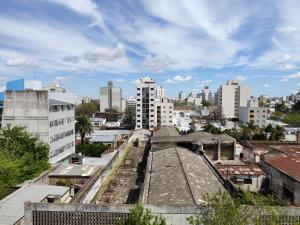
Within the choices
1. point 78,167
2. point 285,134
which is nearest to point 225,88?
point 285,134

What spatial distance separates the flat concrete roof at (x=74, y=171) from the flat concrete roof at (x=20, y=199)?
4754 millimetres

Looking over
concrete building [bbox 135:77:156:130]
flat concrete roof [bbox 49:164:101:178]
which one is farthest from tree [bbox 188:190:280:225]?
concrete building [bbox 135:77:156:130]

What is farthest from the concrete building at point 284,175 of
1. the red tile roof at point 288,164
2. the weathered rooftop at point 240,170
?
the weathered rooftop at point 240,170

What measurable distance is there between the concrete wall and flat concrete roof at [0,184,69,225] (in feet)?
49.7

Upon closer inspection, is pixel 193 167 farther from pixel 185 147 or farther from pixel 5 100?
pixel 5 100

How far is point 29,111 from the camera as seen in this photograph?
3912 cm

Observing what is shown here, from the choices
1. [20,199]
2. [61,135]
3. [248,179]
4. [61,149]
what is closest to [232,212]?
[20,199]

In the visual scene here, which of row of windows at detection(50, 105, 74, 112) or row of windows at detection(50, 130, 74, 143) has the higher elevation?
row of windows at detection(50, 105, 74, 112)

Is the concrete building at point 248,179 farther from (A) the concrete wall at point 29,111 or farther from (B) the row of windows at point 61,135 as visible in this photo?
(A) the concrete wall at point 29,111

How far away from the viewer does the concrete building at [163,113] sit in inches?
3716

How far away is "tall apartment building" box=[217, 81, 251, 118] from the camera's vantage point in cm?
12500

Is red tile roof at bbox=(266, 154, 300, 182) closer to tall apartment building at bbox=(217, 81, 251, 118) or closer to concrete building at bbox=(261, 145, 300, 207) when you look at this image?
concrete building at bbox=(261, 145, 300, 207)

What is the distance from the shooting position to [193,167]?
25.5m

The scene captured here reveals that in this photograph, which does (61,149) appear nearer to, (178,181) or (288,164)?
(178,181)
